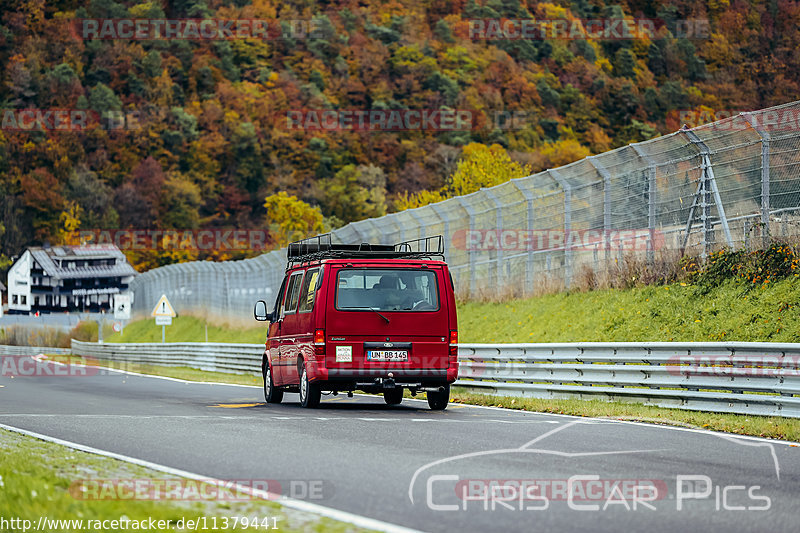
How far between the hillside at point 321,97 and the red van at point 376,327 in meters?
103

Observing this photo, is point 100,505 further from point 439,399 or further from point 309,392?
point 439,399

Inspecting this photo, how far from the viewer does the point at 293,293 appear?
1838cm

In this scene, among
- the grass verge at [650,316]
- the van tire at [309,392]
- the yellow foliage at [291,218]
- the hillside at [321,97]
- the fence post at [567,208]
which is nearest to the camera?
the van tire at [309,392]

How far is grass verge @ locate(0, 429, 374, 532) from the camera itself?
22.0ft

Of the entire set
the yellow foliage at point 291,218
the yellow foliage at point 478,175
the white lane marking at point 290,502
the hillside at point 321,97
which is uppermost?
the hillside at point 321,97

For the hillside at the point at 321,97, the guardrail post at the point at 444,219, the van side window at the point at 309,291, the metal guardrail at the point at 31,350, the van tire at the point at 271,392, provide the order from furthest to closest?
the hillside at the point at 321,97 → the metal guardrail at the point at 31,350 → the guardrail post at the point at 444,219 → the van tire at the point at 271,392 → the van side window at the point at 309,291

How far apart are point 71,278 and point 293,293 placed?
134398 millimetres

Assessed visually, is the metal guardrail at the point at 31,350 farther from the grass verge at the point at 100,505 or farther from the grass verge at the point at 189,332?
the grass verge at the point at 100,505

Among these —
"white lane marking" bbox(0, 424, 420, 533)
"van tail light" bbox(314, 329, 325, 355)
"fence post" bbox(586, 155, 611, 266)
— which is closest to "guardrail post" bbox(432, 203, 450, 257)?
"fence post" bbox(586, 155, 611, 266)

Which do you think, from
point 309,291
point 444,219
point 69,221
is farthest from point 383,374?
point 69,221

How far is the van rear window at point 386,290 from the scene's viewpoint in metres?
16.7

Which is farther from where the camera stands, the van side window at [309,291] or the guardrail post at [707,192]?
the guardrail post at [707,192]

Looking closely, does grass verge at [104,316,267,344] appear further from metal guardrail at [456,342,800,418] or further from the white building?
the white building

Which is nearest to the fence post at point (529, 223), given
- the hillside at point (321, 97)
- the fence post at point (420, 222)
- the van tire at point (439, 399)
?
the fence post at point (420, 222)
